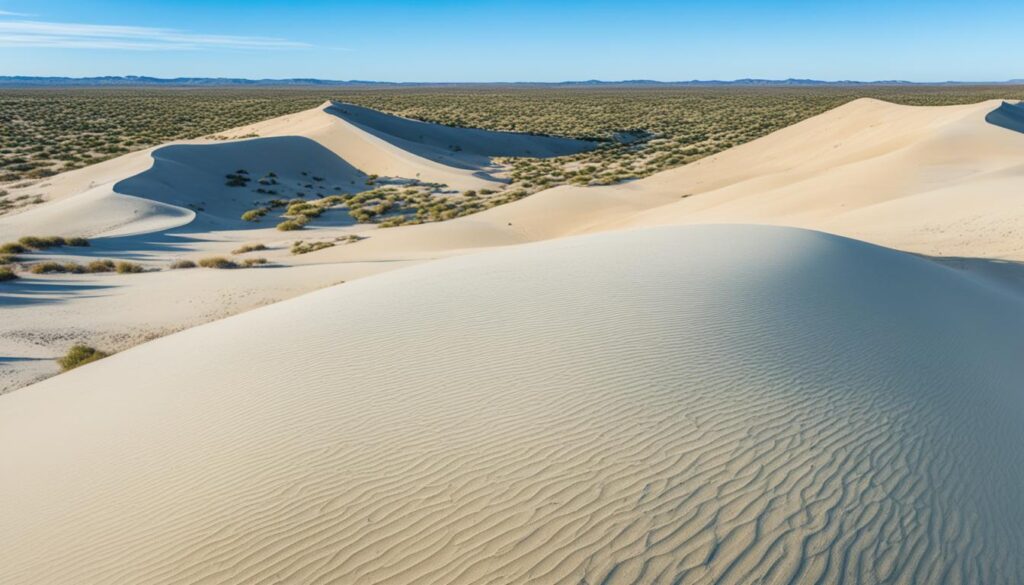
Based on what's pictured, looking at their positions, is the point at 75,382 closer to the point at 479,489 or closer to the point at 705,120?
the point at 479,489

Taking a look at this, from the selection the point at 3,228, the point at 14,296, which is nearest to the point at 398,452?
the point at 14,296

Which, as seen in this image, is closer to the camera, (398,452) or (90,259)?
(398,452)

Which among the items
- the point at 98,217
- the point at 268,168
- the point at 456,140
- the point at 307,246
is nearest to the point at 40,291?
the point at 307,246

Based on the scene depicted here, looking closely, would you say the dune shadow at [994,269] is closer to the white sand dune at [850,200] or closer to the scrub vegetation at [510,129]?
the white sand dune at [850,200]

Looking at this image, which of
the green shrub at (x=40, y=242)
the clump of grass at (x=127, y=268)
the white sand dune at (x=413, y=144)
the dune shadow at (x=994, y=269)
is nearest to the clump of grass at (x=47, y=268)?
the clump of grass at (x=127, y=268)

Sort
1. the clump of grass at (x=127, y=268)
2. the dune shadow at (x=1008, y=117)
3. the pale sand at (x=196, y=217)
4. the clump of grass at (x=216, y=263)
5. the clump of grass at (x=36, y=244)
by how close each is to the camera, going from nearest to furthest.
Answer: the pale sand at (x=196, y=217) → the clump of grass at (x=127, y=268) → the clump of grass at (x=216, y=263) → the clump of grass at (x=36, y=244) → the dune shadow at (x=1008, y=117)

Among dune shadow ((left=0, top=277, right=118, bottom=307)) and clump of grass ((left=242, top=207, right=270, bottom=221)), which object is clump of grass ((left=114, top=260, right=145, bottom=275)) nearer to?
dune shadow ((left=0, top=277, right=118, bottom=307))
